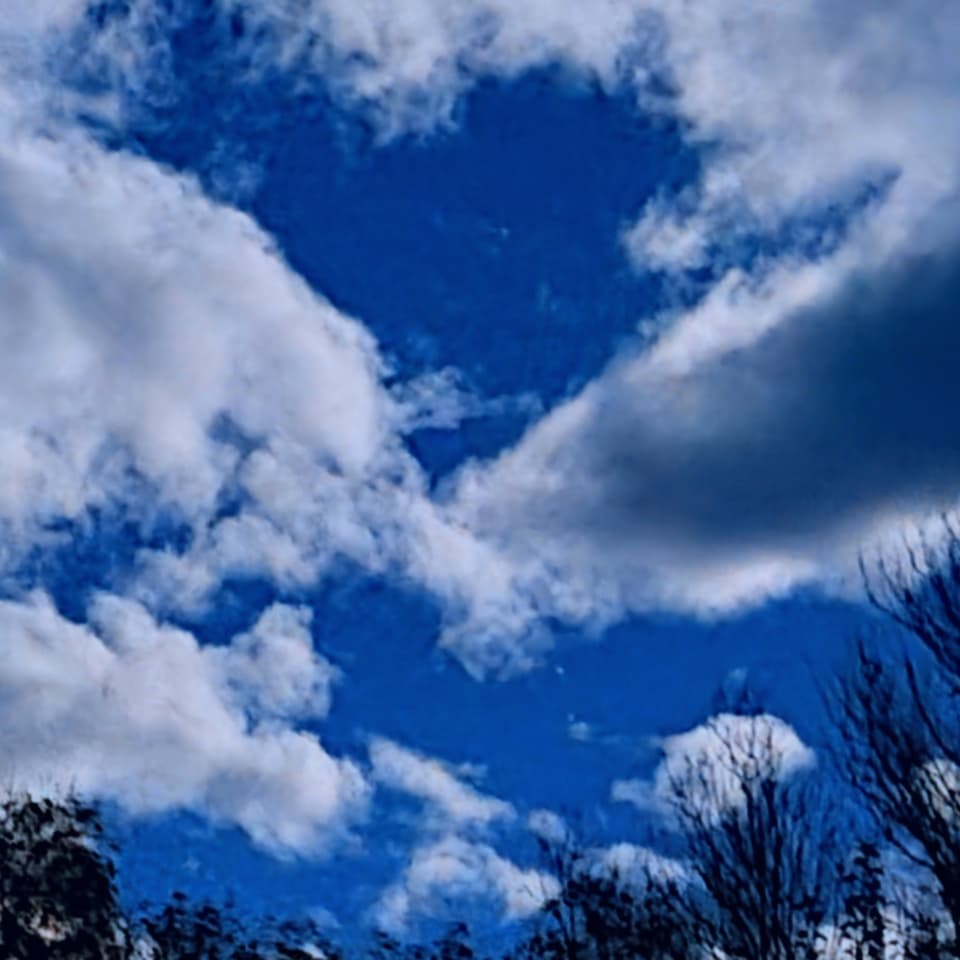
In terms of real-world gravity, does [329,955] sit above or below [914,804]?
above

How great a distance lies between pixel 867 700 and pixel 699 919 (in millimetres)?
6694

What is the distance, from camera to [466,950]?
25.2m

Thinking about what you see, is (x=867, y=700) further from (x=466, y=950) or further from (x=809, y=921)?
(x=466, y=950)

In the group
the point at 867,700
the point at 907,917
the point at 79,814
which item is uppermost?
the point at 79,814

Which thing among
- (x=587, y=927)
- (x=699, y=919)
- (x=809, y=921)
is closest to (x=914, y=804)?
(x=809, y=921)

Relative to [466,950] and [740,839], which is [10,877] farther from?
[740,839]

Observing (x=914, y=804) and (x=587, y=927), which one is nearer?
(x=914, y=804)

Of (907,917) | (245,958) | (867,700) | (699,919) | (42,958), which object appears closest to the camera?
(867,700)

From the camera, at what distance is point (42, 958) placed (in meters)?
22.6

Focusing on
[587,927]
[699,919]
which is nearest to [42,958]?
[587,927]

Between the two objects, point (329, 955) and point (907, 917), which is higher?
point (329, 955)

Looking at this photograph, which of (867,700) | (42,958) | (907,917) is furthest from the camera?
(42,958)

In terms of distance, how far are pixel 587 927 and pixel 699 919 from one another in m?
3.40

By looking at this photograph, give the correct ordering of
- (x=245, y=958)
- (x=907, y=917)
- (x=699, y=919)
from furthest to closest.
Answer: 1. (x=245, y=958)
2. (x=699, y=919)
3. (x=907, y=917)
